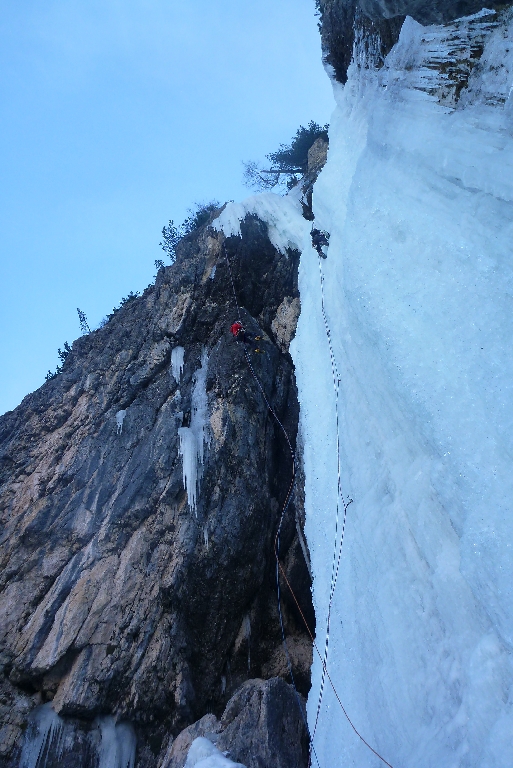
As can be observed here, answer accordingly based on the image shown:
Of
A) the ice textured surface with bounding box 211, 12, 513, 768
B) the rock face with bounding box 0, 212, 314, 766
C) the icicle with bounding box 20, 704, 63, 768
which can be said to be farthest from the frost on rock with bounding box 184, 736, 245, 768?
the icicle with bounding box 20, 704, 63, 768

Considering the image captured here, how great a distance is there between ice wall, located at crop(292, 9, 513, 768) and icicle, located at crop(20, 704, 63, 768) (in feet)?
13.5

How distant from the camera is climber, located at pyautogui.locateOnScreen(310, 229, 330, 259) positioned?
9148 mm

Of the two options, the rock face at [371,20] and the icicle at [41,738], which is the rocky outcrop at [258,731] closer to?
the icicle at [41,738]

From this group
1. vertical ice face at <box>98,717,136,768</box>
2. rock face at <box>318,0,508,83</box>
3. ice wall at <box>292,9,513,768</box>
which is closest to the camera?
ice wall at <box>292,9,513,768</box>

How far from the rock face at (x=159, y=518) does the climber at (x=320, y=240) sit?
2.08 m

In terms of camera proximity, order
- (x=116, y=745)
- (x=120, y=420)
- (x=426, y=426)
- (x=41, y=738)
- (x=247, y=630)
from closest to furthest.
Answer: (x=426, y=426)
(x=41, y=738)
(x=116, y=745)
(x=247, y=630)
(x=120, y=420)

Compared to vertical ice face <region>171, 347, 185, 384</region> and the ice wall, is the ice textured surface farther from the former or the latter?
vertical ice face <region>171, 347, 185, 384</region>

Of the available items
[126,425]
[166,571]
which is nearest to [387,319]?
[166,571]

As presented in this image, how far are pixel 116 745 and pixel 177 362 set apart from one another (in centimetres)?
713

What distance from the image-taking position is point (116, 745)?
7477 millimetres

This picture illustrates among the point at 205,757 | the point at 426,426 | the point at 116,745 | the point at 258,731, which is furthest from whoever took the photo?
the point at 116,745

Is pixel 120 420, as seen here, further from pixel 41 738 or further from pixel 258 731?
pixel 258 731

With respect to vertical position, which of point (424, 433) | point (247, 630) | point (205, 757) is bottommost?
point (205, 757)

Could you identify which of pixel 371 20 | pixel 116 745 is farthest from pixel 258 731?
pixel 371 20
